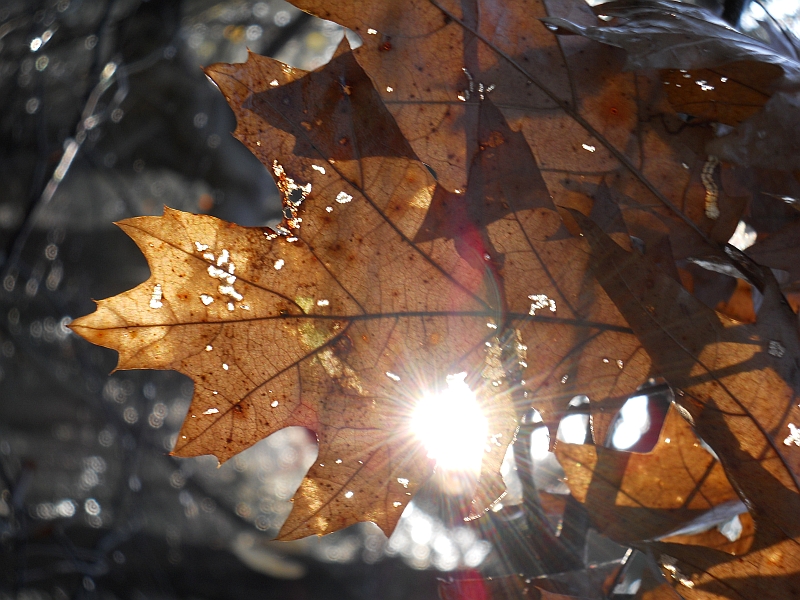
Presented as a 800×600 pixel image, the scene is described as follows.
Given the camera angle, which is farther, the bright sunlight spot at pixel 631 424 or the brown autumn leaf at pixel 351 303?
the bright sunlight spot at pixel 631 424

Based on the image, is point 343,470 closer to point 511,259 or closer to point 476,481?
point 476,481

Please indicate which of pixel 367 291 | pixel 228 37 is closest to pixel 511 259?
pixel 367 291

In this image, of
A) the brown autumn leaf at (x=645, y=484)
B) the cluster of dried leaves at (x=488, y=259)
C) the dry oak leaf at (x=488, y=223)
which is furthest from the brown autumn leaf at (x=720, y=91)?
the brown autumn leaf at (x=645, y=484)

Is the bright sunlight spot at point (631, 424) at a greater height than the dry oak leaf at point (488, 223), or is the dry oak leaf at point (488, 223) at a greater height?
the dry oak leaf at point (488, 223)

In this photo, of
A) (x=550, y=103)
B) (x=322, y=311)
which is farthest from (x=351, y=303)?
(x=550, y=103)

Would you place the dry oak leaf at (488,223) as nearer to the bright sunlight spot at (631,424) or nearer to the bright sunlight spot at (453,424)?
the bright sunlight spot at (453,424)

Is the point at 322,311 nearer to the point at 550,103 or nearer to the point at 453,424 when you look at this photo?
the point at 453,424

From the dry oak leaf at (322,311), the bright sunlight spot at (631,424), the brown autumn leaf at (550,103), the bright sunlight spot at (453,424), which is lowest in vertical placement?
the bright sunlight spot at (631,424)
